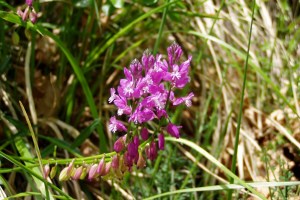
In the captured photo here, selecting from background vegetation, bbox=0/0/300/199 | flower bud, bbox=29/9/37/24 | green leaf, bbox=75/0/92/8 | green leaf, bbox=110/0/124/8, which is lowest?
background vegetation, bbox=0/0/300/199

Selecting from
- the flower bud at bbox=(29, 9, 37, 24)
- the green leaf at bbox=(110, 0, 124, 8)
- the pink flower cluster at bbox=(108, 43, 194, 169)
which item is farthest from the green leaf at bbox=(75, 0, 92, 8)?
the pink flower cluster at bbox=(108, 43, 194, 169)

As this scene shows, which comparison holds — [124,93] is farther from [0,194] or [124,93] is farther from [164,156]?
[164,156]

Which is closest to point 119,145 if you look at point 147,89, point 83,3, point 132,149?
point 132,149

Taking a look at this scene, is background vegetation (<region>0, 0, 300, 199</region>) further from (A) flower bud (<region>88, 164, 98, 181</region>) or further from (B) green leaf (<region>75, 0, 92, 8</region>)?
(A) flower bud (<region>88, 164, 98, 181</region>)

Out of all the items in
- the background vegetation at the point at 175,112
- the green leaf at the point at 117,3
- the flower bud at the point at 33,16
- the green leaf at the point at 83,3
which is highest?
the green leaf at the point at 117,3

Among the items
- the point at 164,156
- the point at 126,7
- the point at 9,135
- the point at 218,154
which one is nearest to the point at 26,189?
the point at 9,135

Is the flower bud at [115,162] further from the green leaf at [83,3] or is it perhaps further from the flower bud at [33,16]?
the green leaf at [83,3]

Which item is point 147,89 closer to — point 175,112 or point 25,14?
point 25,14

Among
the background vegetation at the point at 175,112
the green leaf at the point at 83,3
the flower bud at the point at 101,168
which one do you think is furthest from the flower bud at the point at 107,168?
the green leaf at the point at 83,3

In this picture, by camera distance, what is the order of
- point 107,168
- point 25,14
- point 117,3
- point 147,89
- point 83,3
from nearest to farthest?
point 147,89 < point 107,168 < point 25,14 < point 117,3 < point 83,3
